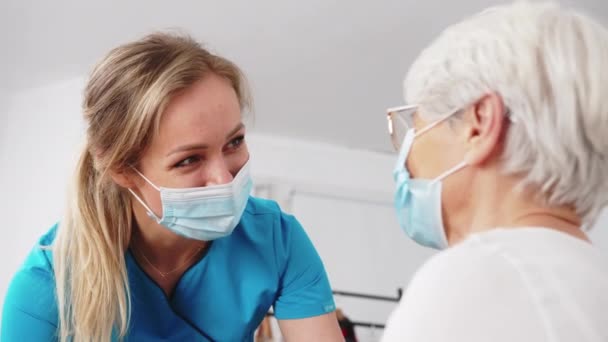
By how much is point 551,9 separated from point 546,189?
20cm

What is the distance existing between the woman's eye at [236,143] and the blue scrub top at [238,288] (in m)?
0.19

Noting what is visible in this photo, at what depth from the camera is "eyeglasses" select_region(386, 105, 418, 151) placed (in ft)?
3.13

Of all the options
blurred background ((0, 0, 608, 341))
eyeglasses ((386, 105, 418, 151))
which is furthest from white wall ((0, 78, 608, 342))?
eyeglasses ((386, 105, 418, 151))

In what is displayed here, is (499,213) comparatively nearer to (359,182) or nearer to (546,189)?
(546,189)

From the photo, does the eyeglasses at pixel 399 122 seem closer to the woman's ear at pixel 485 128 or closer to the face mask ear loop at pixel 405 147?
the face mask ear loop at pixel 405 147

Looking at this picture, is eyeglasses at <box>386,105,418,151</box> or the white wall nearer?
eyeglasses at <box>386,105,418,151</box>

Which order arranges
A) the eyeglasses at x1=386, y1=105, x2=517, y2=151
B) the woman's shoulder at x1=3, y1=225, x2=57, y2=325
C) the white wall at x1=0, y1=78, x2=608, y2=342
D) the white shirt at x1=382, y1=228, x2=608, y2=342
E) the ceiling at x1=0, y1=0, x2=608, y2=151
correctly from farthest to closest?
the white wall at x1=0, y1=78, x2=608, y2=342 < the ceiling at x1=0, y1=0, x2=608, y2=151 < the woman's shoulder at x1=3, y1=225, x2=57, y2=325 < the eyeglasses at x1=386, y1=105, x2=517, y2=151 < the white shirt at x1=382, y1=228, x2=608, y2=342

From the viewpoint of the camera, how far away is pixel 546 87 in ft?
2.48

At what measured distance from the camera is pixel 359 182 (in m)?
4.10

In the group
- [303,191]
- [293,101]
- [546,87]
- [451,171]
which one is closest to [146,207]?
[451,171]

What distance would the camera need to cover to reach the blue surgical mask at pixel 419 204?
0.91m

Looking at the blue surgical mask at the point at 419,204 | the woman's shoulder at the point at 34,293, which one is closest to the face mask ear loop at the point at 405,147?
the blue surgical mask at the point at 419,204

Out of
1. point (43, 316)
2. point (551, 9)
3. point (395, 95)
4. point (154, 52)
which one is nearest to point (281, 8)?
point (395, 95)

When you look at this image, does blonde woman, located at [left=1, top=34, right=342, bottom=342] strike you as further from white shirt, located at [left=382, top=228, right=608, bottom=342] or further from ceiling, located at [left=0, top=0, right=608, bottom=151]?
ceiling, located at [left=0, top=0, right=608, bottom=151]
